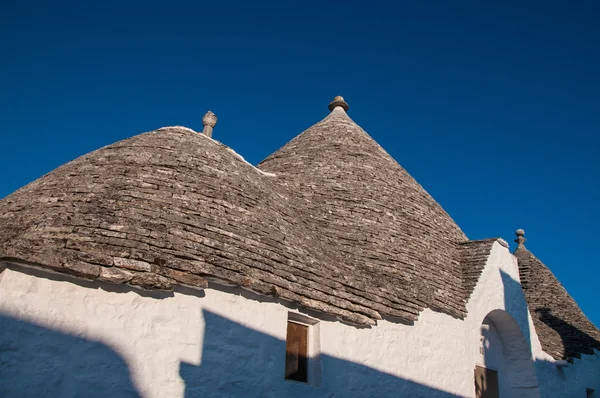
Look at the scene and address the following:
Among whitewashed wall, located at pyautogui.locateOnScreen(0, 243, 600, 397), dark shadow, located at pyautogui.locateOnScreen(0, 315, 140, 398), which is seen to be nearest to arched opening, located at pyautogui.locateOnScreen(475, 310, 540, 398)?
whitewashed wall, located at pyautogui.locateOnScreen(0, 243, 600, 397)

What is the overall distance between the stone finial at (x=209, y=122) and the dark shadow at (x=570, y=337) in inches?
381

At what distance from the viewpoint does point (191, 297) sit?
5.98m

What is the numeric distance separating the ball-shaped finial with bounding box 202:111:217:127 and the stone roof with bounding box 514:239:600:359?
353 inches

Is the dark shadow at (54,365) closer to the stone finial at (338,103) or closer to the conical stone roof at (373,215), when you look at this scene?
the conical stone roof at (373,215)

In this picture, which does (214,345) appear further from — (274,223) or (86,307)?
(274,223)

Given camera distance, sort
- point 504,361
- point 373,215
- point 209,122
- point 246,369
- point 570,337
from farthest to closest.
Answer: point 570,337
point 504,361
point 209,122
point 373,215
point 246,369

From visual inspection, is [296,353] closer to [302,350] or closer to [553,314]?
[302,350]

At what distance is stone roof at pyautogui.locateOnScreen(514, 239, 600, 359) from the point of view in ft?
41.9

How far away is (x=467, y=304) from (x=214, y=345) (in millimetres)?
5803

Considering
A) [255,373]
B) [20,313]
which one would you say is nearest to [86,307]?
[20,313]

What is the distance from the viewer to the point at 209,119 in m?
→ 11.1

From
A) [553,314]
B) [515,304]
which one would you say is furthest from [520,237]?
[515,304]

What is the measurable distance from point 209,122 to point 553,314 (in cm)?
1109

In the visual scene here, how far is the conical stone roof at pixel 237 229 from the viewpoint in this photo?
18.9ft
